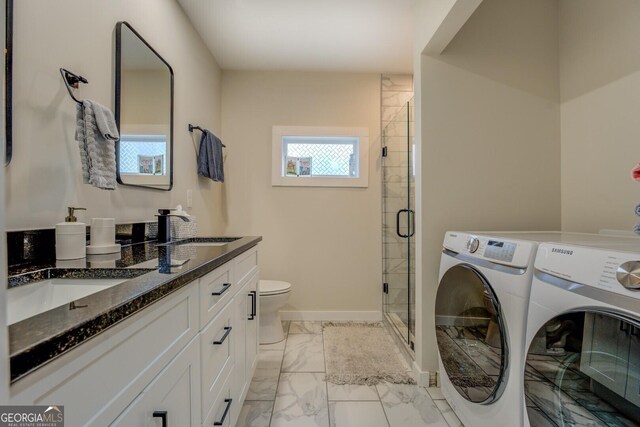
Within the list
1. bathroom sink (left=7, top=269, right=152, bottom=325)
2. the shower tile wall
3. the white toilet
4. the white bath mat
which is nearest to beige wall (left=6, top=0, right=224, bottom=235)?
bathroom sink (left=7, top=269, right=152, bottom=325)

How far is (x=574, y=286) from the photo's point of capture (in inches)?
33.1

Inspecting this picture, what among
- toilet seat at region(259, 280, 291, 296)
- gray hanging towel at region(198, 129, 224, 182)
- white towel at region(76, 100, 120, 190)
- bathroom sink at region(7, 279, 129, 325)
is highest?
gray hanging towel at region(198, 129, 224, 182)

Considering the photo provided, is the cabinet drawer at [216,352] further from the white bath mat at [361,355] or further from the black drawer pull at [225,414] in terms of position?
the white bath mat at [361,355]

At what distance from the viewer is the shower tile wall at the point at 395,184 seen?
7.80 feet

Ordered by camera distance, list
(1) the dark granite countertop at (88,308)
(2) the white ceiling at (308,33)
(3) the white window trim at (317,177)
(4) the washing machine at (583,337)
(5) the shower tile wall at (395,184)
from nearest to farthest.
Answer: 1. (1) the dark granite countertop at (88,308)
2. (4) the washing machine at (583,337)
3. (2) the white ceiling at (308,33)
4. (5) the shower tile wall at (395,184)
5. (3) the white window trim at (317,177)

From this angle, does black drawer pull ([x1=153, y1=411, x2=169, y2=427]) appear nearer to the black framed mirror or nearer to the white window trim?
the black framed mirror

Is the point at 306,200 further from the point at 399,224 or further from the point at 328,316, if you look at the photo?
the point at 328,316

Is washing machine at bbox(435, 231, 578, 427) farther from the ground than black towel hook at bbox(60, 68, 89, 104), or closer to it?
closer to it

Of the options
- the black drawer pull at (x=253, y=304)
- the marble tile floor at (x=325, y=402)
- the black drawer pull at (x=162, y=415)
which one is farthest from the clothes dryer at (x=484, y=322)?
the black drawer pull at (x=162, y=415)

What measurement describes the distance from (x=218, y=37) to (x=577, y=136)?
8.40 feet

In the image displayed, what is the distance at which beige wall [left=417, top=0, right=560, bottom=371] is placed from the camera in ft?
5.82

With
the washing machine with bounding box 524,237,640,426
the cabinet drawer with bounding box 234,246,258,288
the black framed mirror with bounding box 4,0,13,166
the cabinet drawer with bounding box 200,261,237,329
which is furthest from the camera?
the cabinet drawer with bounding box 234,246,258,288

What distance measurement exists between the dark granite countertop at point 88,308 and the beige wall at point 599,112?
1.99m

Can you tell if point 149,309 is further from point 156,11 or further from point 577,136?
point 577,136
